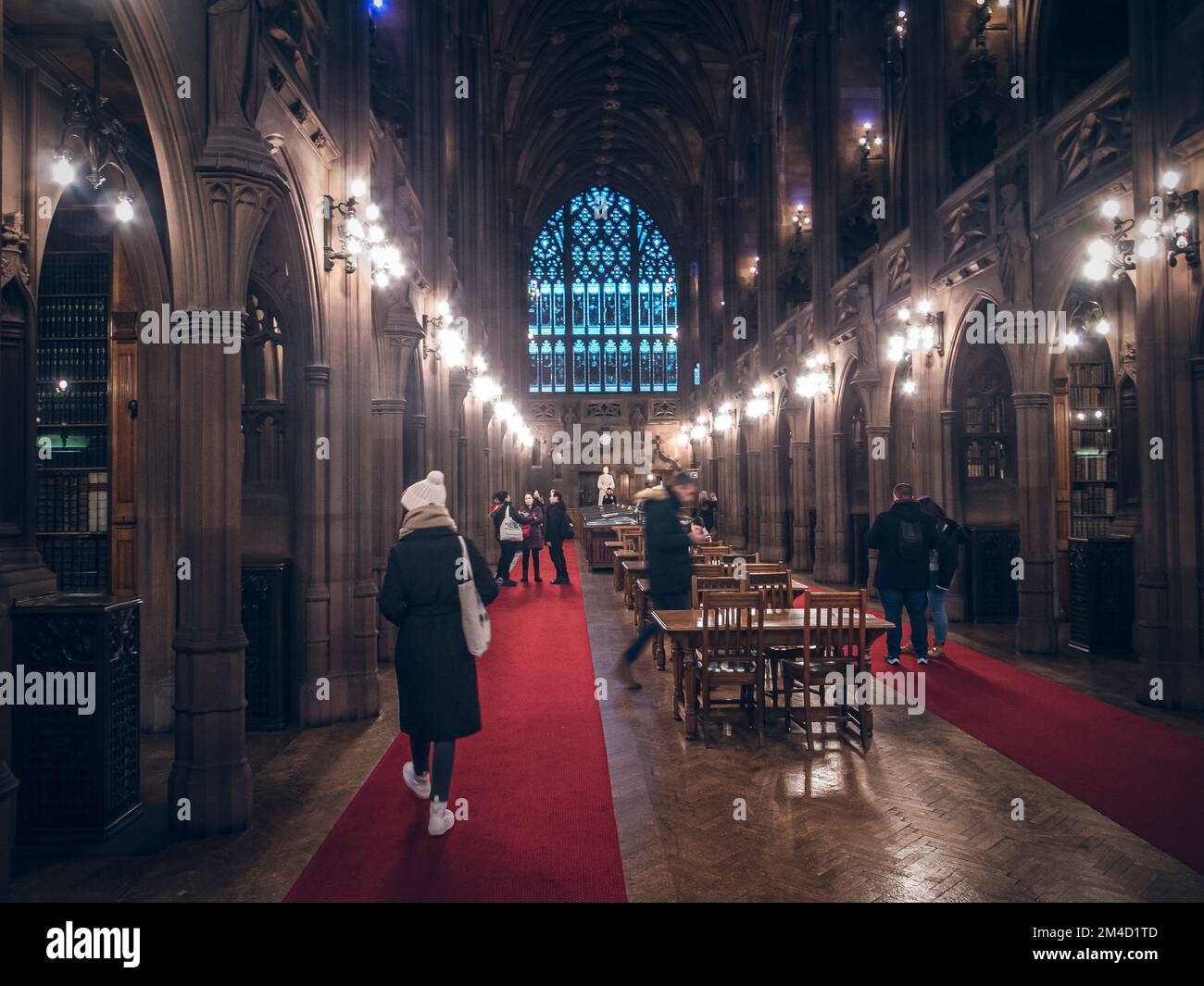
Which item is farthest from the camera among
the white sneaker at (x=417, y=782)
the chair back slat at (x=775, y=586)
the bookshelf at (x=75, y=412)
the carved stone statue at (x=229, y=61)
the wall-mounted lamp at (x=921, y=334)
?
the wall-mounted lamp at (x=921, y=334)

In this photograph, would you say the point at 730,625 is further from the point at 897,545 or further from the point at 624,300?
the point at 624,300

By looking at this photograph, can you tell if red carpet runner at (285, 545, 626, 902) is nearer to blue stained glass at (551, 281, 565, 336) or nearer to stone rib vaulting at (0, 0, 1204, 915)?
stone rib vaulting at (0, 0, 1204, 915)

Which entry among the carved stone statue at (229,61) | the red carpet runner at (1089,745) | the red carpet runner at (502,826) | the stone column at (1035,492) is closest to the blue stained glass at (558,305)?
the stone column at (1035,492)

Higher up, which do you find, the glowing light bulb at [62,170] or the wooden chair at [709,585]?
the glowing light bulb at [62,170]

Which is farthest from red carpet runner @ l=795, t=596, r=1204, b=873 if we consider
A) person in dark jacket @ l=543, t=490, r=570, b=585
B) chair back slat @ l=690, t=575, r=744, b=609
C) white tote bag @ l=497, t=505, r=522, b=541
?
person in dark jacket @ l=543, t=490, r=570, b=585

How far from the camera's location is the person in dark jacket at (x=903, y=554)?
7082mm

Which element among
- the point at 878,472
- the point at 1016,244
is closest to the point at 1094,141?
the point at 1016,244

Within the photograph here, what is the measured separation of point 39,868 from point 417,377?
263 inches

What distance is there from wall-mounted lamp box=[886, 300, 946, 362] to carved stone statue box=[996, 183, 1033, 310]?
151 cm

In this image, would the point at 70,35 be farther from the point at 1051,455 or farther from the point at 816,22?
the point at 816,22

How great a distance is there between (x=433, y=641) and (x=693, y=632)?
2170mm

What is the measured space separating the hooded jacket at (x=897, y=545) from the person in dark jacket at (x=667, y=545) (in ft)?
6.58

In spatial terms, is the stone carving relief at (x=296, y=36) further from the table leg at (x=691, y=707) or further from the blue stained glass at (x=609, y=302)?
the blue stained glass at (x=609, y=302)

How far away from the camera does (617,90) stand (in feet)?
96.4
